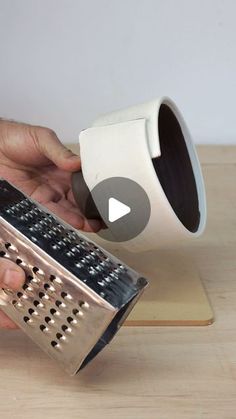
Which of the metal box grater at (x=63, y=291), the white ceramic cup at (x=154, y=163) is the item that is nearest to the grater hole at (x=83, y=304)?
the metal box grater at (x=63, y=291)

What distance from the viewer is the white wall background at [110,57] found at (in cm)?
83

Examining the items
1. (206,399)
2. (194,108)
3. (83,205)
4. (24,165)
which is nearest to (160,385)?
(206,399)

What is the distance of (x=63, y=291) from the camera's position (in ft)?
1.52

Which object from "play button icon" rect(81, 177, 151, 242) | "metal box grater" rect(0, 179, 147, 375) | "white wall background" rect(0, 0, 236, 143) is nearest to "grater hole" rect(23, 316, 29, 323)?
"metal box grater" rect(0, 179, 147, 375)

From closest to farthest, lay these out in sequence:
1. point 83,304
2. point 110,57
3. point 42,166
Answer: point 83,304, point 42,166, point 110,57

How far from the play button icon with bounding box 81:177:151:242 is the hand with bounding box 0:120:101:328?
0.05 metres

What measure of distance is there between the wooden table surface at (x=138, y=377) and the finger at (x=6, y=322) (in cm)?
3

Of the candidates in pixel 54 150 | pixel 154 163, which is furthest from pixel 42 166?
pixel 154 163

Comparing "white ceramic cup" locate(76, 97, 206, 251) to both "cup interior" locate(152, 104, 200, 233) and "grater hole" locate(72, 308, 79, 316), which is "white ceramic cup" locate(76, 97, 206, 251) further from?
"grater hole" locate(72, 308, 79, 316)

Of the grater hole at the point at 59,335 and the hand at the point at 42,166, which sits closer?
the grater hole at the point at 59,335

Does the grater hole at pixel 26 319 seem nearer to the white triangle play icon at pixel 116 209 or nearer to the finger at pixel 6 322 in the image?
the finger at pixel 6 322

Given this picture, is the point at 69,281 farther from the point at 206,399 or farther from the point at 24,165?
the point at 24,165

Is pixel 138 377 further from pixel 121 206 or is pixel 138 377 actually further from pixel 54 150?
pixel 54 150

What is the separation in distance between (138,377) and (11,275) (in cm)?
14
